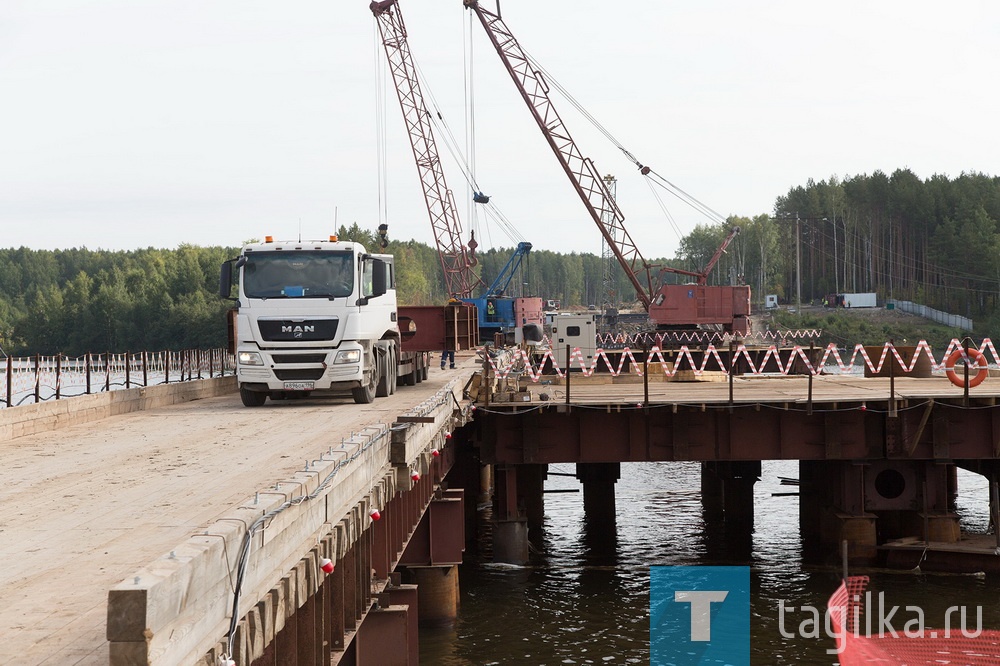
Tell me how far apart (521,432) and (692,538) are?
796 centimetres

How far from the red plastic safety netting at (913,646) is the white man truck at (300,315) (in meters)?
11.1

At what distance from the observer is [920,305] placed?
476ft

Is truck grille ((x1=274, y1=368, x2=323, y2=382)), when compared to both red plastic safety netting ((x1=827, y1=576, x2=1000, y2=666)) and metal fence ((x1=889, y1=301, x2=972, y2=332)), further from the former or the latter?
metal fence ((x1=889, y1=301, x2=972, y2=332))

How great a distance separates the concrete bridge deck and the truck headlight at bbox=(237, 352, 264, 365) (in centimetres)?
105

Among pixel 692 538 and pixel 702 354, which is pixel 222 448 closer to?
pixel 692 538

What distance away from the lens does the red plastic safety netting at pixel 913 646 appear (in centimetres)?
1437

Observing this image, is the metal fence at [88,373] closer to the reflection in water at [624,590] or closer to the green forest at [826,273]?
the reflection in water at [624,590]

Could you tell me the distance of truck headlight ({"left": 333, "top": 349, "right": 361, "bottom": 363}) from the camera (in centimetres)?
2383

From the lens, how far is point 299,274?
24.0m

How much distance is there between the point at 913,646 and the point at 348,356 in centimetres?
1240

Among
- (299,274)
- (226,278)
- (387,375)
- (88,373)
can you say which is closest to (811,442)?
(387,375)

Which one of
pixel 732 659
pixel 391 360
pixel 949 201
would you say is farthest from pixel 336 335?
pixel 949 201

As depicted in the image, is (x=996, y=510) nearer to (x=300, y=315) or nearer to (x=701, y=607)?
(x=701, y=607)

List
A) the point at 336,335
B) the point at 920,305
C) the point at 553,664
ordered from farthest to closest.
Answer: the point at 920,305 → the point at 336,335 → the point at 553,664
